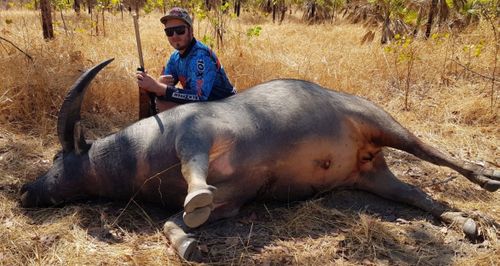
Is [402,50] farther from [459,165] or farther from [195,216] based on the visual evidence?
[195,216]

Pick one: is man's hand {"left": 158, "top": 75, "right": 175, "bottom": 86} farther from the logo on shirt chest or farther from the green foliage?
the green foliage

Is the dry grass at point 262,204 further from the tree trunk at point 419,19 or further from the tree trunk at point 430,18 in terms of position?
the tree trunk at point 419,19

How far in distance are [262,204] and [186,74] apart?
153 cm

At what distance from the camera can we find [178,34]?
4.04 meters

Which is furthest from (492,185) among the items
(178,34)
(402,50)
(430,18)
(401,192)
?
(430,18)

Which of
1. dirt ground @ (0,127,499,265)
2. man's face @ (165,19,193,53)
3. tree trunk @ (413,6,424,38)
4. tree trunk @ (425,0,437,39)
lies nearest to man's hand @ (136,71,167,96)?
man's face @ (165,19,193,53)

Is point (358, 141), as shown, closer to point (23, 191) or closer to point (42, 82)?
point (23, 191)

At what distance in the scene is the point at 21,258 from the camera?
2.79m

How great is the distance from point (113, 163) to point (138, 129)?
0.31 metres

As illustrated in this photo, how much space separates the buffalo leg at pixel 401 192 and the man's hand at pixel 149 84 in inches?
75.2

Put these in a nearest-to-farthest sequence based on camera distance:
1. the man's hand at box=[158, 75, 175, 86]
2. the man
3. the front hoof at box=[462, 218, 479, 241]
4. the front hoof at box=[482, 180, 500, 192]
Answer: the front hoof at box=[462, 218, 479, 241], the front hoof at box=[482, 180, 500, 192], the man, the man's hand at box=[158, 75, 175, 86]

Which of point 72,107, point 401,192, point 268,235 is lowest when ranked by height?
point 268,235

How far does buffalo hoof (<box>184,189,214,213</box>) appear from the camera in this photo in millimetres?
2402

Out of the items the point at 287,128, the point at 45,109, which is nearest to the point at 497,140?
the point at 287,128
